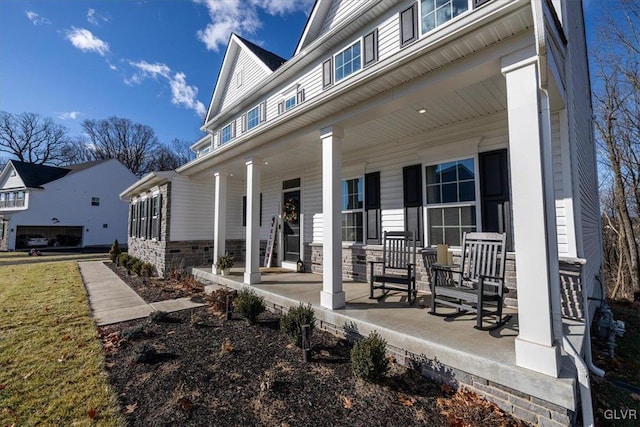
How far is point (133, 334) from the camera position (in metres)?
3.91

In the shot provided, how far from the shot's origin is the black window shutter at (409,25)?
19.2 feet

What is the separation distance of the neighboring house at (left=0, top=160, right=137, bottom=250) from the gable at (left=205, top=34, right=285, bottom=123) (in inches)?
715

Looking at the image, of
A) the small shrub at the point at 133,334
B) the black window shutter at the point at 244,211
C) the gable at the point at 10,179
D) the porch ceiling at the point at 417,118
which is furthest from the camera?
the gable at the point at 10,179

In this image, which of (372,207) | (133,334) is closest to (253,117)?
(372,207)

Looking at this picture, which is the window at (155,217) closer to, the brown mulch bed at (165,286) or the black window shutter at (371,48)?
the brown mulch bed at (165,286)

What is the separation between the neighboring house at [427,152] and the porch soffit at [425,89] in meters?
0.02

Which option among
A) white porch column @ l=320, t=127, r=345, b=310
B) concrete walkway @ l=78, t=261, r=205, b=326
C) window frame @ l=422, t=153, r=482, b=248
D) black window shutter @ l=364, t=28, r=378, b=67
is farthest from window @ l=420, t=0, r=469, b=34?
concrete walkway @ l=78, t=261, r=205, b=326

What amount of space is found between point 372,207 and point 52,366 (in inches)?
205

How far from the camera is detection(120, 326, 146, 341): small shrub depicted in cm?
386

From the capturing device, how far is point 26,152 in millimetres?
30875

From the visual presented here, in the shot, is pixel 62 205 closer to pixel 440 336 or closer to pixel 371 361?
pixel 371 361

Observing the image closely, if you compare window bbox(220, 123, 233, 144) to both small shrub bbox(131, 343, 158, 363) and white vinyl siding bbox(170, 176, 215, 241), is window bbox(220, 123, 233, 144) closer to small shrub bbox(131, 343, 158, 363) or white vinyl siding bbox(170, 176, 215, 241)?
white vinyl siding bbox(170, 176, 215, 241)

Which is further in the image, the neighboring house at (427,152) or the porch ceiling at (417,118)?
the porch ceiling at (417,118)

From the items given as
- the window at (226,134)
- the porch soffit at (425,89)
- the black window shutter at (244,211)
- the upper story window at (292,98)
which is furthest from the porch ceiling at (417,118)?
the window at (226,134)
